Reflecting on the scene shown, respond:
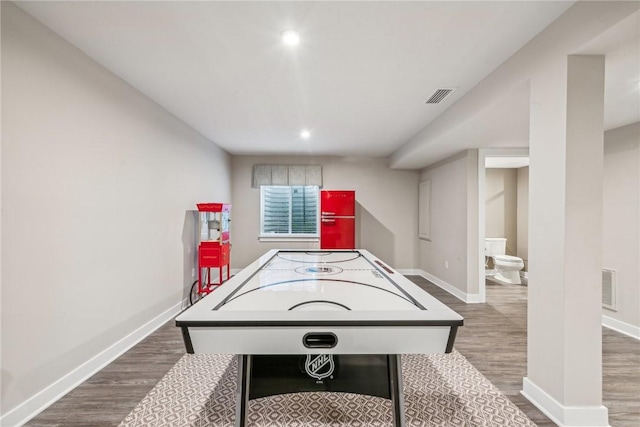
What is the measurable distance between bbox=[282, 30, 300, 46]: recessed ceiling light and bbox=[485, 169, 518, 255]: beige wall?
5.24 metres

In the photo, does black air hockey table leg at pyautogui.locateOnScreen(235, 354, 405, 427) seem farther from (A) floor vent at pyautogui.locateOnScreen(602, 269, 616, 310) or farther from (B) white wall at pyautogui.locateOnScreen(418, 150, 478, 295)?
(A) floor vent at pyautogui.locateOnScreen(602, 269, 616, 310)

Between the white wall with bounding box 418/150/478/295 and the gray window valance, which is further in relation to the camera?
the gray window valance

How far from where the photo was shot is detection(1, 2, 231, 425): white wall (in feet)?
5.28

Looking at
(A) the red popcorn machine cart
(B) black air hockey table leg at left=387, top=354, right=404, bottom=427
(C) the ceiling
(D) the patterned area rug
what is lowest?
(D) the patterned area rug

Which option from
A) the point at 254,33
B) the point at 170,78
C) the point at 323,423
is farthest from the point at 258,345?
the point at 170,78

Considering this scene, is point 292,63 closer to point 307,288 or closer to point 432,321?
point 307,288

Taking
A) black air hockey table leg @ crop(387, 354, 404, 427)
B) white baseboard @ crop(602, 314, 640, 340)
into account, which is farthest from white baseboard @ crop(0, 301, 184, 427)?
white baseboard @ crop(602, 314, 640, 340)

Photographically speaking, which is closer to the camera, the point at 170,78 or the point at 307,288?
the point at 307,288

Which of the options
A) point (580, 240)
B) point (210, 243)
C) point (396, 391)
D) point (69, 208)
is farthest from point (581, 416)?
point (210, 243)

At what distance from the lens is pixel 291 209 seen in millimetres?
5961

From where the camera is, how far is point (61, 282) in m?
1.89

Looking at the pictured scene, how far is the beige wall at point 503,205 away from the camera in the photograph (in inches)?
225

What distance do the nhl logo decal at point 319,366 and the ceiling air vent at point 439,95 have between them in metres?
2.46

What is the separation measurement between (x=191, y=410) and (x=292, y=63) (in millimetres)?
2460
